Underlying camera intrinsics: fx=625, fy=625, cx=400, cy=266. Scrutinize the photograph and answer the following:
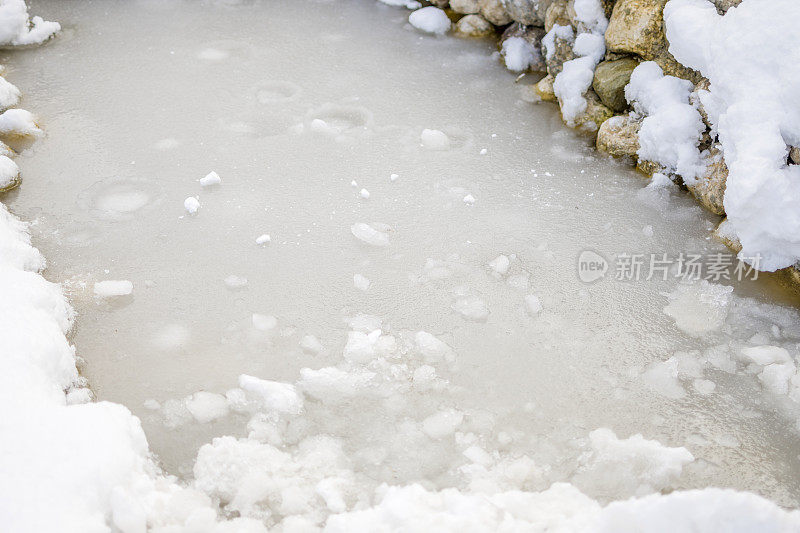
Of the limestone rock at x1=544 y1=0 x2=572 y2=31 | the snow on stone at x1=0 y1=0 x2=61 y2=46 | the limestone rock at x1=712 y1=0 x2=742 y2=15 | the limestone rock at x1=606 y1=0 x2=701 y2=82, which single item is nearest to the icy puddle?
the snow on stone at x1=0 y1=0 x2=61 y2=46

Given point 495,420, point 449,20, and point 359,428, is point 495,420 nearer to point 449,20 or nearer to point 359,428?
point 359,428

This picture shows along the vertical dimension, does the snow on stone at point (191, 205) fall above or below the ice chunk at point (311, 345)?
above

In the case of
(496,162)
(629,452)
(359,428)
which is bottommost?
(359,428)

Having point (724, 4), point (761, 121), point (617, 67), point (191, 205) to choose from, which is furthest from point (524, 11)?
point (191, 205)

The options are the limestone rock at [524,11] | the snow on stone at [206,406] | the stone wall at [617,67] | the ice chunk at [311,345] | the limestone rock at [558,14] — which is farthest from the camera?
the limestone rock at [524,11]

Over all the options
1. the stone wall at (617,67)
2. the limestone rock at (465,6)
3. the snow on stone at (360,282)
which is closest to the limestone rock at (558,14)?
the stone wall at (617,67)

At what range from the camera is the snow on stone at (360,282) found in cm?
280

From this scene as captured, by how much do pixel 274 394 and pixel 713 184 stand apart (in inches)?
91.3

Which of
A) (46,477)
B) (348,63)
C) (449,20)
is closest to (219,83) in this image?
(348,63)

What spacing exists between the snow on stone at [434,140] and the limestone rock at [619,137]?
87cm

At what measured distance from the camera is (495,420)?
7.55ft

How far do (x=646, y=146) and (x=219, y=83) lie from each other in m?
2.68

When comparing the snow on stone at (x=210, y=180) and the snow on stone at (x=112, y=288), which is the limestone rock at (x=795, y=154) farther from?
the snow on stone at (x=112, y=288)

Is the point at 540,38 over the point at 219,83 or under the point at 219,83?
over
